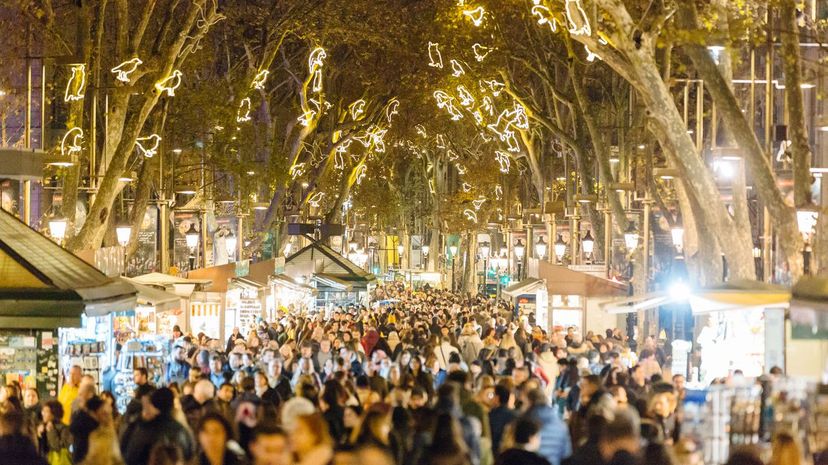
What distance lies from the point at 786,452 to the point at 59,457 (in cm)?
588

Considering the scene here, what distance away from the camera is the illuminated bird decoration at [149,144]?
2577cm

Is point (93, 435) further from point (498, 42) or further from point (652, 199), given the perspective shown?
point (498, 42)

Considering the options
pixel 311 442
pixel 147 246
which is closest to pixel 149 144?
pixel 147 246

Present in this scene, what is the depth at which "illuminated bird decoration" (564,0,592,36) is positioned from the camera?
64.0 ft

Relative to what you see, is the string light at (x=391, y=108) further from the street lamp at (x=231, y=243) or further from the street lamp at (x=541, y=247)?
the street lamp at (x=231, y=243)

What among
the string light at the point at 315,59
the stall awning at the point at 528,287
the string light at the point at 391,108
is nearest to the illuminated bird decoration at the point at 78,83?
the stall awning at the point at 528,287

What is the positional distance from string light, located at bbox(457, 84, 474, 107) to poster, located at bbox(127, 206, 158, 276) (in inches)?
396

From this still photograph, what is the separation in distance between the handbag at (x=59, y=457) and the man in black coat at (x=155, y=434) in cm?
127

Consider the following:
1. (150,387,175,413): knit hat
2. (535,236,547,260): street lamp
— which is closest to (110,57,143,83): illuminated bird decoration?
(150,387,175,413): knit hat

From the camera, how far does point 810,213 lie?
59.1 feet

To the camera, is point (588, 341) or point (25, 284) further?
point (588, 341)

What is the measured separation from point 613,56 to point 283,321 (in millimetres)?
18453

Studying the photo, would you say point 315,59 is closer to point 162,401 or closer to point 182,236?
point 182,236

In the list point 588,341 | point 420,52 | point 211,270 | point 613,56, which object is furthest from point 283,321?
point 613,56
